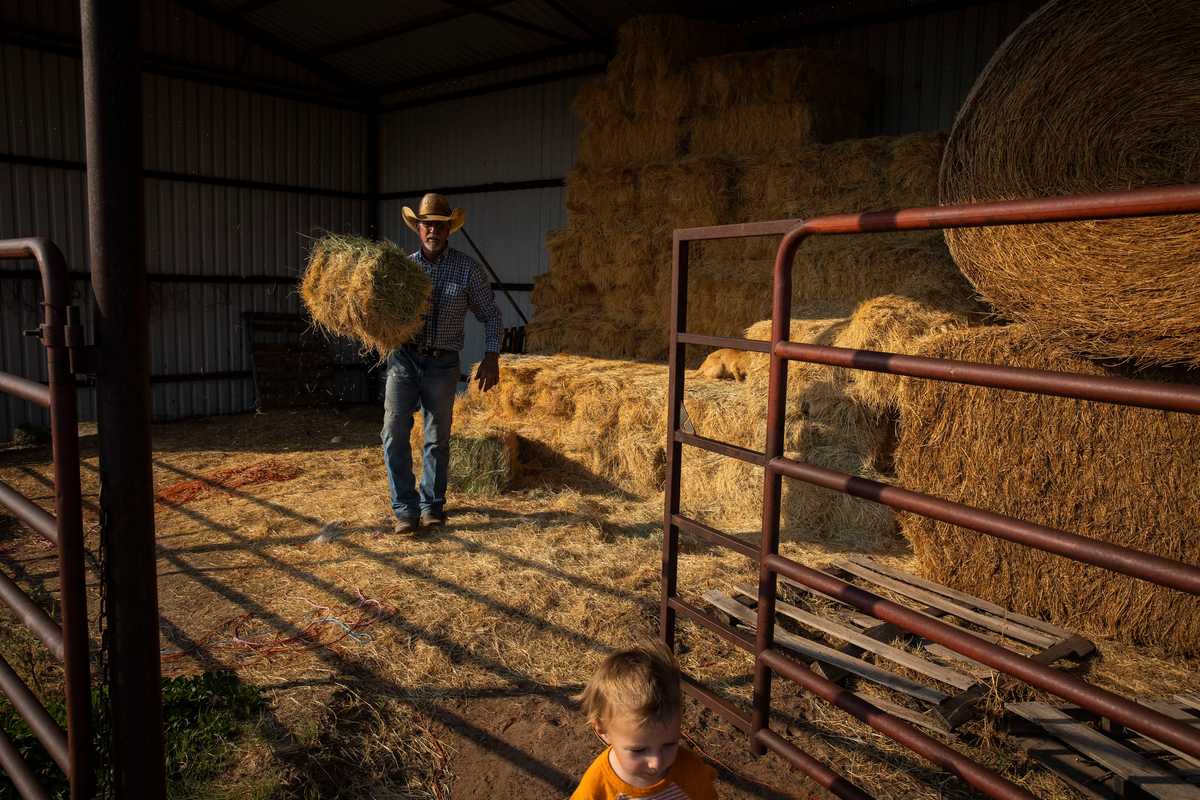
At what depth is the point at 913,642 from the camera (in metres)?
Answer: 3.77

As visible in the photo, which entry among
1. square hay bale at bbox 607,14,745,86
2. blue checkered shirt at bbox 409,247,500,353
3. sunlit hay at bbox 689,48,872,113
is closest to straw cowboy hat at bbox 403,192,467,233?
blue checkered shirt at bbox 409,247,500,353

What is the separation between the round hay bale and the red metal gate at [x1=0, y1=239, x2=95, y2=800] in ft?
Answer: 11.4

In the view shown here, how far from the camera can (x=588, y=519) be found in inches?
237

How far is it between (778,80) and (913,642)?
18.0 feet

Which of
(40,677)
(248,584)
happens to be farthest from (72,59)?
(40,677)

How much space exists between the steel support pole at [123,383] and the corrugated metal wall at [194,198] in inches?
350

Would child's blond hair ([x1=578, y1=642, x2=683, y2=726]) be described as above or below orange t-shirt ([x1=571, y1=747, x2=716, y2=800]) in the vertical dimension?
above

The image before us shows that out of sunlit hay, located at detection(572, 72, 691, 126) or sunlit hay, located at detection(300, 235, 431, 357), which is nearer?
sunlit hay, located at detection(300, 235, 431, 357)

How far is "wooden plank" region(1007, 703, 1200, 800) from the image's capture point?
2594 mm

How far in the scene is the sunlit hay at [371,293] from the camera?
509 cm

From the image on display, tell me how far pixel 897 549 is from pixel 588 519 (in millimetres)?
2191

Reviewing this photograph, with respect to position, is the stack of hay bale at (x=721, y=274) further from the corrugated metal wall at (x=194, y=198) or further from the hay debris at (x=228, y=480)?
the corrugated metal wall at (x=194, y=198)

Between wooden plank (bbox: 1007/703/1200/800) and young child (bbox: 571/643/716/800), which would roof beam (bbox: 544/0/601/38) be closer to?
wooden plank (bbox: 1007/703/1200/800)

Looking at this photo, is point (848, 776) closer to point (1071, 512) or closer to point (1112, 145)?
point (1071, 512)
